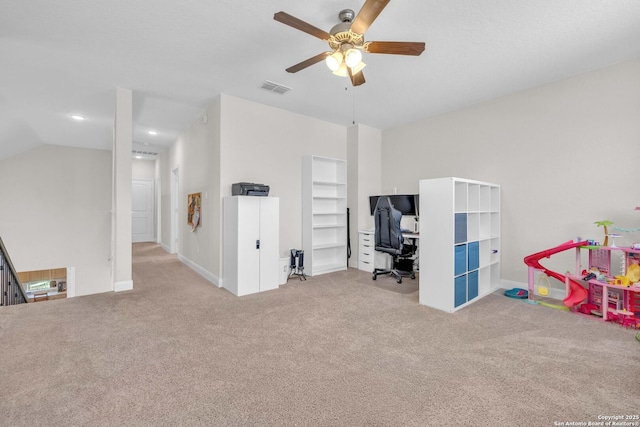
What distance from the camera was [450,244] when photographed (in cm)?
315

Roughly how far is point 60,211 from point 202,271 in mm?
5115

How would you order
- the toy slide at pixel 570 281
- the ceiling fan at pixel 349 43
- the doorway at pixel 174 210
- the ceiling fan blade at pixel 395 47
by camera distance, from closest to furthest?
the ceiling fan at pixel 349 43 → the ceiling fan blade at pixel 395 47 → the toy slide at pixel 570 281 → the doorway at pixel 174 210

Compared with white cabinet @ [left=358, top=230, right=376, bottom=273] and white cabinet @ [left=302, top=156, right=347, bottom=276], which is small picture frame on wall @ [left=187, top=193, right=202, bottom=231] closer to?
white cabinet @ [left=302, top=156, right=347, bottom=276]

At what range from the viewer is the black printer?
3795mm

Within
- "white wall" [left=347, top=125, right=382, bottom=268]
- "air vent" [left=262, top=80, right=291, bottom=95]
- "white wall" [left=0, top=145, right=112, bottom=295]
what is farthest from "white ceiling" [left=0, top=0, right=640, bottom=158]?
"white wall" [left=0, top=145, right=112, bottom=295]

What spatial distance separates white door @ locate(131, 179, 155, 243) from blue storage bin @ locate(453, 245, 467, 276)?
30.0ft

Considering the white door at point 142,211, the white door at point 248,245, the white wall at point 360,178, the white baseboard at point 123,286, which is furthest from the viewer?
the white door at point 142,211

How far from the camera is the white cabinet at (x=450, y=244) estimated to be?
3.16 m

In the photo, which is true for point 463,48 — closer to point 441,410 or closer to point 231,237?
point 441,410

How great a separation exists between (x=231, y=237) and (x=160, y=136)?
159 inches

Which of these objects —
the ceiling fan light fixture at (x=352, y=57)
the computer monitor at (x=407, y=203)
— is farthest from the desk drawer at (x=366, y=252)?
the ceiling fan light fixture at (x=352, y=57)

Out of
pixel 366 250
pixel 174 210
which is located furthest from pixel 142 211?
pixel 366 250

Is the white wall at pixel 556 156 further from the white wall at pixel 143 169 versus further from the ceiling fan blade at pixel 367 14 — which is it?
the white wall at pixel 143 169

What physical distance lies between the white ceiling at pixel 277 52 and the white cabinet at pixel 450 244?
138 centimetres
